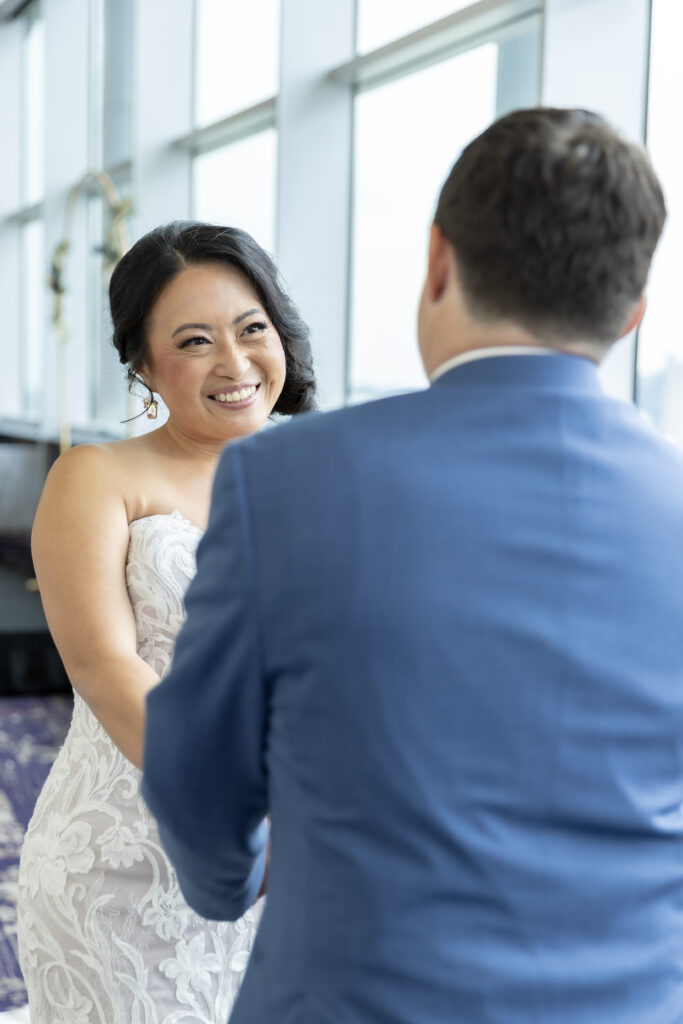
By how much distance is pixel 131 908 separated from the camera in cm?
161

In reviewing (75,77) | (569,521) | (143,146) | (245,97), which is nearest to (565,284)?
(569,521)

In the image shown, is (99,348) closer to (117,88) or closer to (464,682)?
(117,88)

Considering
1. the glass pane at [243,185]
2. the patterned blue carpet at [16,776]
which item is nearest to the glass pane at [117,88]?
the glass pane at [243,185]

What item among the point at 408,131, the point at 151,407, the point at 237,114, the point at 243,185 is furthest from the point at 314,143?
the point at 151,407

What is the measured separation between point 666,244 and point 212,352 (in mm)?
1376

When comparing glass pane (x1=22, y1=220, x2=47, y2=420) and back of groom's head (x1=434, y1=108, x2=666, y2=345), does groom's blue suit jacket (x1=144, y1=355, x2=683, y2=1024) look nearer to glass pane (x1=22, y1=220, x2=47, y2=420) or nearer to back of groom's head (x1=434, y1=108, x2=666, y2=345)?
back of groom's head (x1=434, y1=108, x2=666, y2=345)

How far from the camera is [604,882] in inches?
32.3

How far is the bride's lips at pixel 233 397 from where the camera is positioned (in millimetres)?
1740

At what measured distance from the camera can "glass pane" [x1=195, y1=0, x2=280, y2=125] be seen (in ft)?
16.3

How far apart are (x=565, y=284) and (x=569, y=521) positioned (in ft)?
0.55

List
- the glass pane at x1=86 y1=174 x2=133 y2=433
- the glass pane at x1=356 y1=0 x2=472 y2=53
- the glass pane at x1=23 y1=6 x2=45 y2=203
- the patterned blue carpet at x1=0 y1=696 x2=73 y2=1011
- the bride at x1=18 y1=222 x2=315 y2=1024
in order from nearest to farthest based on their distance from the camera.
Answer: the bride at x1=18 y1=222 x2=315 y2=1024
the patterned blue carpet at x1=0 y1=696 x2=73 y2=1011
the glass pane at x1=356 y1=0 x2=472 y2=53
the glass pane at x1=86 y1=174 x2=133 y2=433
the glass pane at x1=23 y1=6 x2=45 y2=203

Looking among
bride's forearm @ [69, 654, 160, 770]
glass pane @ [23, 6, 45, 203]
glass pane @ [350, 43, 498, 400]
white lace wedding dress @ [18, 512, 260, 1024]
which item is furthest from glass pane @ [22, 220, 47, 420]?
bride's forearm @ [69, 654, 160, 770]

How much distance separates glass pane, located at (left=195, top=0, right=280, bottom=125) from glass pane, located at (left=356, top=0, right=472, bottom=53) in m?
0.58

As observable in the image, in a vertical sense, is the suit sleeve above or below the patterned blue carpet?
above
